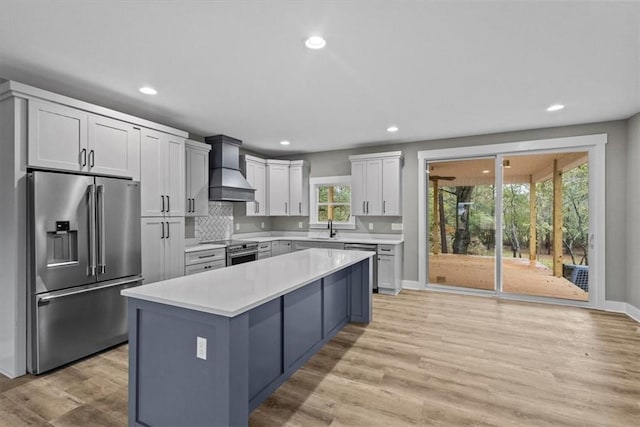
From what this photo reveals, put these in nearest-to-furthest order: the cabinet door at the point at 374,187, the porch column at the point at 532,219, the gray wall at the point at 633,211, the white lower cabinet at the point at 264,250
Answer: the gray wall at the point at 633,211, the porch column at the point at 532,219, the white lower cabinet at the point at 264,250, the cabinet door at the point at 374,187

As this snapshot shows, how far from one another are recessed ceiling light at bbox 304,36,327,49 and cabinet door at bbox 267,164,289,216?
386 centimetres

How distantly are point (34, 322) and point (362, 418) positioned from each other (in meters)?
2.70

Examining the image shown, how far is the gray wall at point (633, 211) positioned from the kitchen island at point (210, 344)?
162 inches

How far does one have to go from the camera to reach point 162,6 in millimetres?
1874

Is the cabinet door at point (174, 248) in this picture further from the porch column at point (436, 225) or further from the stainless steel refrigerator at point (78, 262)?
the porch column at point (436, 225)

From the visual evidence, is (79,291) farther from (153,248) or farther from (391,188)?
(391,188)

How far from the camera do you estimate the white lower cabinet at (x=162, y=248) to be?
3498 millimetres

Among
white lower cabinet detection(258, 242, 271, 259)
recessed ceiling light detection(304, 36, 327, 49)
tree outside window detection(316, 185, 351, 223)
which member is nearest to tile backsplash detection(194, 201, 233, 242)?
white lower cabinet detection(258, 242, 271, 259)

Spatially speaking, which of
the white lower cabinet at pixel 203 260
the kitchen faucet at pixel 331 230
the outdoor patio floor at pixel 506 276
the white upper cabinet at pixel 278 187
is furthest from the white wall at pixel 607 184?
the white lower cabinet at pixel 203 260

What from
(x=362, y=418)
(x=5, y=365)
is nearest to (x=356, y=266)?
(x=362, y=418)

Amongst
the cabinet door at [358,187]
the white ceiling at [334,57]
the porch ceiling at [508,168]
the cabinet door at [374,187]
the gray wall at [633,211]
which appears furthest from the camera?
the cabinet door at [358,187]

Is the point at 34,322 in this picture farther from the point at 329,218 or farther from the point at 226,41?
the point at 329,218

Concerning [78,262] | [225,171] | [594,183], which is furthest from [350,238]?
[78,262]

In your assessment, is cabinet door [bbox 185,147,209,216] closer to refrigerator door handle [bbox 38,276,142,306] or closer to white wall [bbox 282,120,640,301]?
refrigerator door handle [bbox 38,276,142,306]
